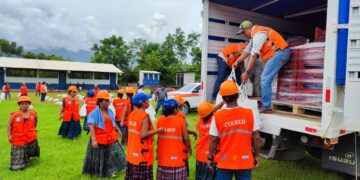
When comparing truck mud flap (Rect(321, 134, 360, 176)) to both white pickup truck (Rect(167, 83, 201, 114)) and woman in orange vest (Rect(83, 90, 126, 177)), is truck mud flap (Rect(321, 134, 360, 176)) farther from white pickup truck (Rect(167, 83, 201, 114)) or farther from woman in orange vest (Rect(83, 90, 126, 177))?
white pickup truck (Rect(167, 83, 201, 114))

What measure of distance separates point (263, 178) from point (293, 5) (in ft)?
10.3

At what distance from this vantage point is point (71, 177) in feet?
16.2

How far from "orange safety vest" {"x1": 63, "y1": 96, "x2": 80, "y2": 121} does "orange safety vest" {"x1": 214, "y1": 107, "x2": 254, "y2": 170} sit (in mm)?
5806

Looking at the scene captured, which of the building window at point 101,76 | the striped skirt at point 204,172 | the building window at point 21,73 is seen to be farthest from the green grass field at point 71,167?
the building window at point 101,76

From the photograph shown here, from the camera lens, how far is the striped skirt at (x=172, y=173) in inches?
142

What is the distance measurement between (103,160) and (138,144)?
59.7 inches

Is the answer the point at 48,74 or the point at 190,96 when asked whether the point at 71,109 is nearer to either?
the point at 190,96

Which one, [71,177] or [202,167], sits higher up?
[202,167]

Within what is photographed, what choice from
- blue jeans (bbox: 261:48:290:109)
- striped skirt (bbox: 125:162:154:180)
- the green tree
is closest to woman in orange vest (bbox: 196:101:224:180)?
striped skirt (bbox: 125:162:154:180)

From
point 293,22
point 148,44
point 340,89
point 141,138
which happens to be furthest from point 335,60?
point 148,44

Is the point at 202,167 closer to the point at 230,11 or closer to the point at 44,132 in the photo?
the point at 230,11

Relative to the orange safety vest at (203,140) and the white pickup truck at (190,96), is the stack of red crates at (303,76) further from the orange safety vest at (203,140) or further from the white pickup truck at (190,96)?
the white pickup truck at (190,96)

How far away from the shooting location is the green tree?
69.3m

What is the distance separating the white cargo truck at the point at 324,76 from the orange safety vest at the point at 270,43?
89 centimetres
